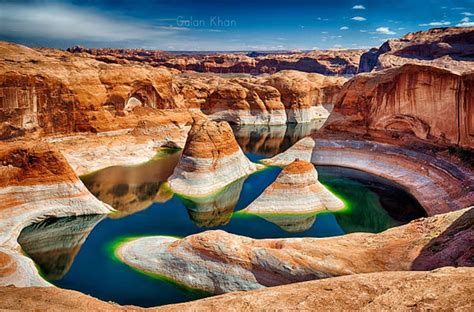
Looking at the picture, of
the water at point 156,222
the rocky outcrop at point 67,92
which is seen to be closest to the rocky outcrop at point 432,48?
the water at point 156,222

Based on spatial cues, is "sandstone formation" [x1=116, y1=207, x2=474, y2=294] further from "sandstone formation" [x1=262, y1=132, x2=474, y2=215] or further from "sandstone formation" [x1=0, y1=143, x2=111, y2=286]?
"sandstone formation" [x1=262, y1=132, x2=474, y2=215]

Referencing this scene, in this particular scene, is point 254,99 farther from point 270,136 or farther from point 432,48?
point 432,48

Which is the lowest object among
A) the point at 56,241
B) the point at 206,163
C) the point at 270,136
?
the point at 56,241

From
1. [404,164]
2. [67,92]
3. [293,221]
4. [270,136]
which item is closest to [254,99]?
[270,136]

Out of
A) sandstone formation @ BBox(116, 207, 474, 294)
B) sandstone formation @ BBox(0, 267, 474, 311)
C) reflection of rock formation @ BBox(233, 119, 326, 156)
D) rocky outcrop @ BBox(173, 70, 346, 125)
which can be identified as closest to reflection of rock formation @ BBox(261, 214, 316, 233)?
sandstone formation @ BBox(116, 207, 474, 294)

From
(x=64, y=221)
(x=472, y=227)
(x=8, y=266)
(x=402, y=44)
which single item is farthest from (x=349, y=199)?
(x=402, y=44)

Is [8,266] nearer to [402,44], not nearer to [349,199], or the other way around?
[349,199]
